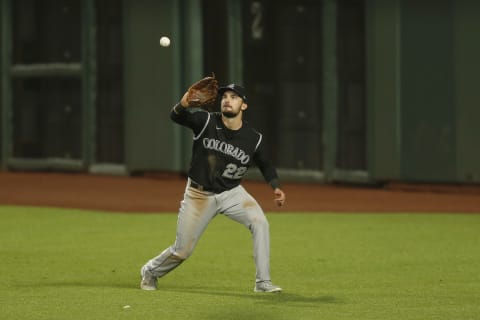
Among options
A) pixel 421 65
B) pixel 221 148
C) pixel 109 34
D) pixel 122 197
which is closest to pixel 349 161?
pixel 421 65

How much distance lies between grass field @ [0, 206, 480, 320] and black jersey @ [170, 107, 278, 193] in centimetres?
87

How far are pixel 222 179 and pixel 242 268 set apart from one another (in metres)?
1.98

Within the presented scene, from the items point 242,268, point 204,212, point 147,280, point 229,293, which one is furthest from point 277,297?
point 242,268

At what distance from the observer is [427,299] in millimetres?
9211

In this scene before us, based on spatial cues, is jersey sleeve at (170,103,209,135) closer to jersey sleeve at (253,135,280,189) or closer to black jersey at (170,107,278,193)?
black jersey at (170,107,278,193)

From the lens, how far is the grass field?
28.2 ft

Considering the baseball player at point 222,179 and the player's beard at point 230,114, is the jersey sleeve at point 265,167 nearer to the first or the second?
the baseball player at point 222,179

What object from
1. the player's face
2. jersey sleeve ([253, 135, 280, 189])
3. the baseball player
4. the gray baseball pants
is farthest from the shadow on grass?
the player's face

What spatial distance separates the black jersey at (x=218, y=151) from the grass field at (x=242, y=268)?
0.87 metres

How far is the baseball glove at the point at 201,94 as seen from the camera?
30.1 ft

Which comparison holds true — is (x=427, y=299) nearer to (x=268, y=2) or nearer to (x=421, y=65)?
(x=421, y=65)

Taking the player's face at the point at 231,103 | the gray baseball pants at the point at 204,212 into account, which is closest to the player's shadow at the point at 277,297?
the gray baseball pants at the point at 204,212

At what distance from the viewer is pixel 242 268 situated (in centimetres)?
1130

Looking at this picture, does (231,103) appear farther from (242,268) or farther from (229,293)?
(242,268)
